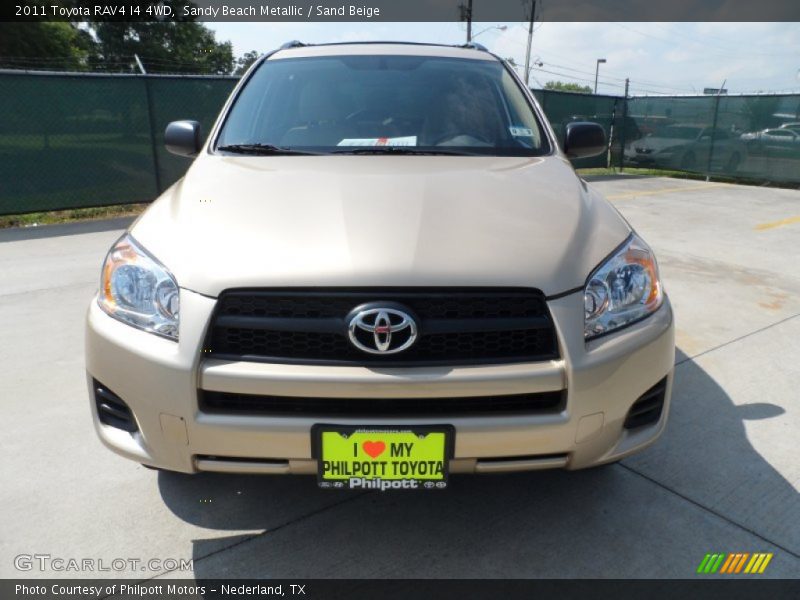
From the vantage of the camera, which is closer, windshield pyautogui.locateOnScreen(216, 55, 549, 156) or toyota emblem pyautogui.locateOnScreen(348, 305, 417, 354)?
toyota emblem pyautogui.locateOnScreen(348, 305, 417, 354)

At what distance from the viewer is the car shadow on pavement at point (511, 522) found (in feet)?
6.96

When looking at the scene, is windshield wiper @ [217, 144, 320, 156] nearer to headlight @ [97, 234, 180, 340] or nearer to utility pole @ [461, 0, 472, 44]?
headlight @ [97, 234, 180, 340]

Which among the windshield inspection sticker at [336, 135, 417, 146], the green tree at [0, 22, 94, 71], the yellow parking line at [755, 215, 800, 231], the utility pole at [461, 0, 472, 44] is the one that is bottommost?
the yellow parking line at [755, 215, 800, 231]

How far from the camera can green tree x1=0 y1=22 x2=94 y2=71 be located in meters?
34.2

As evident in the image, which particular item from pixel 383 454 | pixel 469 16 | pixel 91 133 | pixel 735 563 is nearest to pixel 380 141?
pixel 383 454

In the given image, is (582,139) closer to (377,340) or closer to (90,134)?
(377,340)

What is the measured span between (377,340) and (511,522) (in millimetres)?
992

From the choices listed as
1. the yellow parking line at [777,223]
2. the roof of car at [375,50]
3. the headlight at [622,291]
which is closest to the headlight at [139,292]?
the headlight at [622,291]

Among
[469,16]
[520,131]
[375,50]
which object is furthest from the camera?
[469,16]

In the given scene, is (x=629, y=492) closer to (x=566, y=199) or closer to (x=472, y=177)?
(x=566, y=199)

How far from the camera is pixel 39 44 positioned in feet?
117

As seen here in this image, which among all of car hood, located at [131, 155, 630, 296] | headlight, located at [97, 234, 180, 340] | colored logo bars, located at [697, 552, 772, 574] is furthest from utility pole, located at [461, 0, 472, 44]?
colored logo bars, located at [697, 552, 772, 574]

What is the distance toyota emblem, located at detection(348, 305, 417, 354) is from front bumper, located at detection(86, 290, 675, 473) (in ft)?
0.23

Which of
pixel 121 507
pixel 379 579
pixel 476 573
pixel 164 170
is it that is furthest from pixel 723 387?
pixel 164 170
